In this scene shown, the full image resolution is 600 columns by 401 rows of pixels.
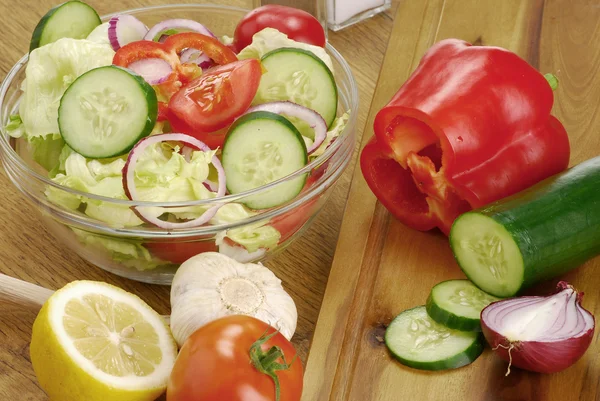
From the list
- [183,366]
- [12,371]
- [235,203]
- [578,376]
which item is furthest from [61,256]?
[578,376]

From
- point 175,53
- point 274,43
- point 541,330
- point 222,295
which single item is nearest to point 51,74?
point 175,53

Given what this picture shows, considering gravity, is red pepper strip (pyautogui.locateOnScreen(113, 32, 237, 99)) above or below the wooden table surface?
above

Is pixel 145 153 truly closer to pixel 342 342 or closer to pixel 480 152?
pixel 342 342

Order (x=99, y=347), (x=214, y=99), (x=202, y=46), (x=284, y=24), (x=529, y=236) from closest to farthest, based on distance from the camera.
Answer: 1. (x=99, y=347)
2. (x=529, y=236)
3. (x=214, y=99)
4. (x=202, y=46)
5. (x=284, y=24)

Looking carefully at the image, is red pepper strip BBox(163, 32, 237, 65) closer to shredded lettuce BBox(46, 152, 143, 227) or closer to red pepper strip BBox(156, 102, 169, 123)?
red pepper strip BBox(156, 102, 169, 123)

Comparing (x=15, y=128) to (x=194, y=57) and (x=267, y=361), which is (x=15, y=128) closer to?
(x=194, y=57)

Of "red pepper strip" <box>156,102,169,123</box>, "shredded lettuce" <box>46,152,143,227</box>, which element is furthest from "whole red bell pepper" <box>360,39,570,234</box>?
"shredded lettuce" <box>46,152,143,227</box>
